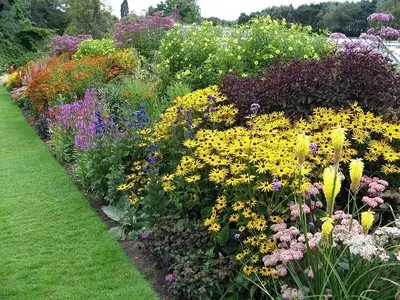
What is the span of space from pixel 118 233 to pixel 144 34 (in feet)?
32.3

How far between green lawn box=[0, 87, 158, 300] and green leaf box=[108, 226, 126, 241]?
7 centimetres

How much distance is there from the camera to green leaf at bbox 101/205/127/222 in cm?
501

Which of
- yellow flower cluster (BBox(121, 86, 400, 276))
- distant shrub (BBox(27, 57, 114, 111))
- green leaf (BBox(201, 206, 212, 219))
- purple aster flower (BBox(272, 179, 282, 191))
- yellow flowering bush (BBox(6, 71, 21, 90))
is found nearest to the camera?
purple aster flower (BBox(272, 179, 282, 191))

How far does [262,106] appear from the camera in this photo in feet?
15.7

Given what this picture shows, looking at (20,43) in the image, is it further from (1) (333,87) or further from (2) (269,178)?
(2) (269,178)

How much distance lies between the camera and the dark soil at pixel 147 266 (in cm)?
376

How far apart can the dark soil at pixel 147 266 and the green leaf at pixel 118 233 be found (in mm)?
66

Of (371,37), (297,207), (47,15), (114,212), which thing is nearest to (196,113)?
(114,212)

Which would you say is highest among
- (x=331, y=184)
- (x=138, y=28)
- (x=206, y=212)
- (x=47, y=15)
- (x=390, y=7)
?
(x=47, y=15)

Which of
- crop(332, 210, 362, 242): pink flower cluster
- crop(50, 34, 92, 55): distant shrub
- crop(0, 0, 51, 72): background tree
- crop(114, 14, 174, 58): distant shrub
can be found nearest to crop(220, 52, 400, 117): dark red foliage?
crop(332, 210, 362, 242): pink flower cluster

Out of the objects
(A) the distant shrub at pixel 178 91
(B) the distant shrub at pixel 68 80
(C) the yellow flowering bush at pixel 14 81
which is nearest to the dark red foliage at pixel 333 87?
(A) the distant shrub at pixel 178 91

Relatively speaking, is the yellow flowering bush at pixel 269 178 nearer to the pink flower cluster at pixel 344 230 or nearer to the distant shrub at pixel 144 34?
the pink flower cluster at pixel 344 230

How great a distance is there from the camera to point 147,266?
4113 mm

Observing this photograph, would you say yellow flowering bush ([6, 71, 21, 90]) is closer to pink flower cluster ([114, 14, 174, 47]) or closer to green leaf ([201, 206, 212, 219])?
pink flower cluster ([114, 14, 174, 47])
